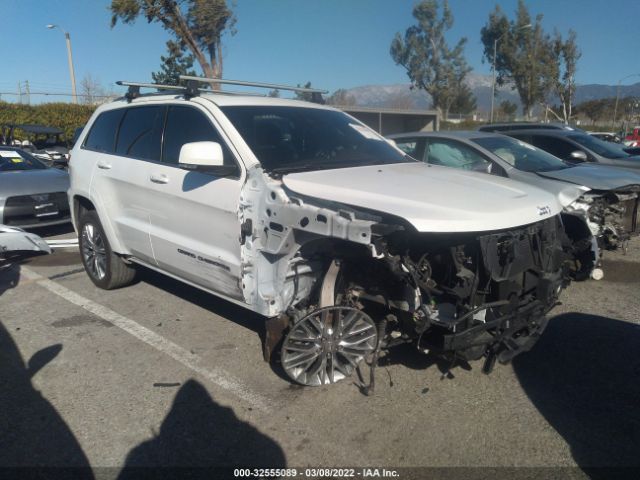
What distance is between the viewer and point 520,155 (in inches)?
282

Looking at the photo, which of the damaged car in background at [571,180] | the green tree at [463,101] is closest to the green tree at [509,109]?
the green tree at [463,101]

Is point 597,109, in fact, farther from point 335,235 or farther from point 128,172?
point 335,235

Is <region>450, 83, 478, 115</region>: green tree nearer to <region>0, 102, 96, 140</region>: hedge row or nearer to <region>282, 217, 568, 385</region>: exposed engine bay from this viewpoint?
<region>0, 102, 96, 140</region>: hedge row

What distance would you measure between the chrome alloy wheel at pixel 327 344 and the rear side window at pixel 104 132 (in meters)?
2.91

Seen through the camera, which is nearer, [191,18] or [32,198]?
[32,198]

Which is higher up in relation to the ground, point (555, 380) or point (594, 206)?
point (594, 206)

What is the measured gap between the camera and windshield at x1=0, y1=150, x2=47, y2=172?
29.6ft

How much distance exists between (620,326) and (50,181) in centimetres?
823

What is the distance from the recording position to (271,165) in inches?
143

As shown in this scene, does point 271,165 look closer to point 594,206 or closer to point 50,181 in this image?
point 594,206

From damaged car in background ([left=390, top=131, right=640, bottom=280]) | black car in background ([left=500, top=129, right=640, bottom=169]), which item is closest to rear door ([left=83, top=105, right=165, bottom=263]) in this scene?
damaged car in background ([left=390, top=131, right=640, bottom=280])

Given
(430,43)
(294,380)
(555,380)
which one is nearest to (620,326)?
(555,380)

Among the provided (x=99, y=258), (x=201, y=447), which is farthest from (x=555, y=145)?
(x=201, y=447)

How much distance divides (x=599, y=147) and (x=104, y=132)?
8286 millimetres
